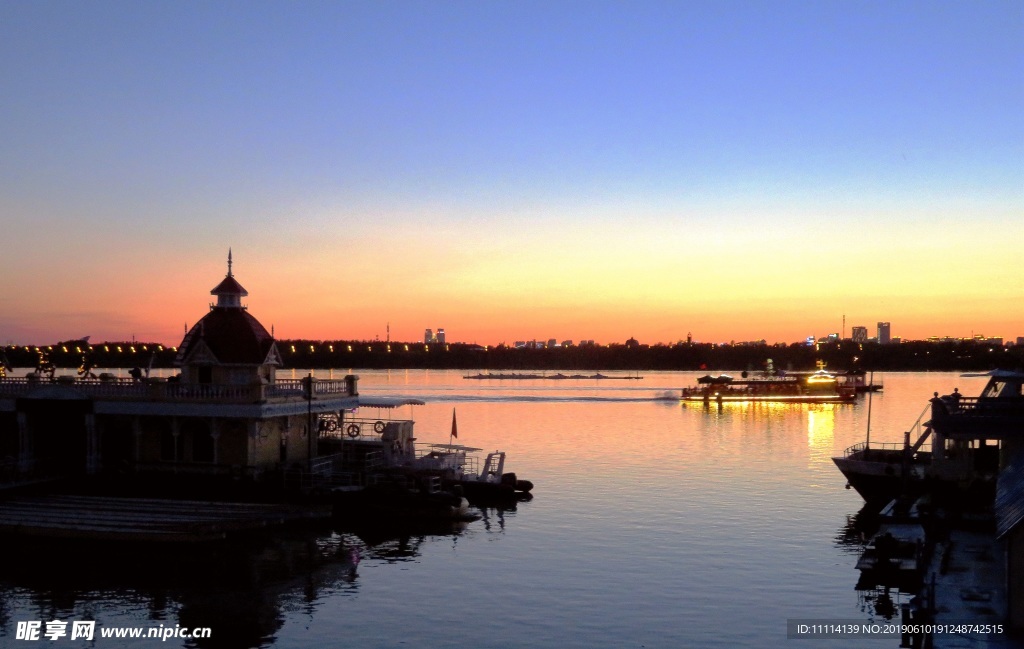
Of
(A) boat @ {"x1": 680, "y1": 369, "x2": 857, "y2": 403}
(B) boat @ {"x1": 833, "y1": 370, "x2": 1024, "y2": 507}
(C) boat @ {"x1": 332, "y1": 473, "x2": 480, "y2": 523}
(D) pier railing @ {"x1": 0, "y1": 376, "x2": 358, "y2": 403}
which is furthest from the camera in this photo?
(A) boat @ {"x1": 680, "y1": 369, "x2": 857, "y2": 403}

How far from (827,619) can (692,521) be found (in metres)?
15.0

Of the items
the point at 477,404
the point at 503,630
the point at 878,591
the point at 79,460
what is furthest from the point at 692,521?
the point at 477,404

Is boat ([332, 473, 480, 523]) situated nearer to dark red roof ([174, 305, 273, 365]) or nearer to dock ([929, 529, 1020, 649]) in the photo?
dark red roof ([174, 305, 273, 365])

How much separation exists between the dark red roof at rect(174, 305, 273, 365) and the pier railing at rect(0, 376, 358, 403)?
1.51 m

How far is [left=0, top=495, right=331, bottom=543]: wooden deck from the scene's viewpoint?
34.6 m

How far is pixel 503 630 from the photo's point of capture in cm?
2723

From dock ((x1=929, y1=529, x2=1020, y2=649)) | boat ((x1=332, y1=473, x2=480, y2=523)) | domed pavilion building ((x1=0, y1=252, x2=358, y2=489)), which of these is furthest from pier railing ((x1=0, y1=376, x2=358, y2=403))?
dock ((x1=929, y1=529, x2=1020, y2=649))

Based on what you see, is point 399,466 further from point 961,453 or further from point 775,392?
point 775,392

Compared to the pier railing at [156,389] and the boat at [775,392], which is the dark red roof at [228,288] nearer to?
the pier railing at [156,389]

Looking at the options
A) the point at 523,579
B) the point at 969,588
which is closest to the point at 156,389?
the point at 523,579

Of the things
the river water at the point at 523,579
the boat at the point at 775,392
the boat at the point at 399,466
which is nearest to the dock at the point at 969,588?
the river water at the point at 523,579

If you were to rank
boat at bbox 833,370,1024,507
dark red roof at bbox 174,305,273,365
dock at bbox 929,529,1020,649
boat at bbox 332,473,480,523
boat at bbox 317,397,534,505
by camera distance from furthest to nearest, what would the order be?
boat at bbox 317,397,534,505 → dark red roof at bbox 174,305,273,365 → boat at bbox 332,473,480,523 → boat at bbox 833,370,1024,507 → dock at bbox 929,529,1020,649

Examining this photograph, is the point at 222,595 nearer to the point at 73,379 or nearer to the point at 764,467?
the point at 73,379

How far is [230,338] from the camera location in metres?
42.9
